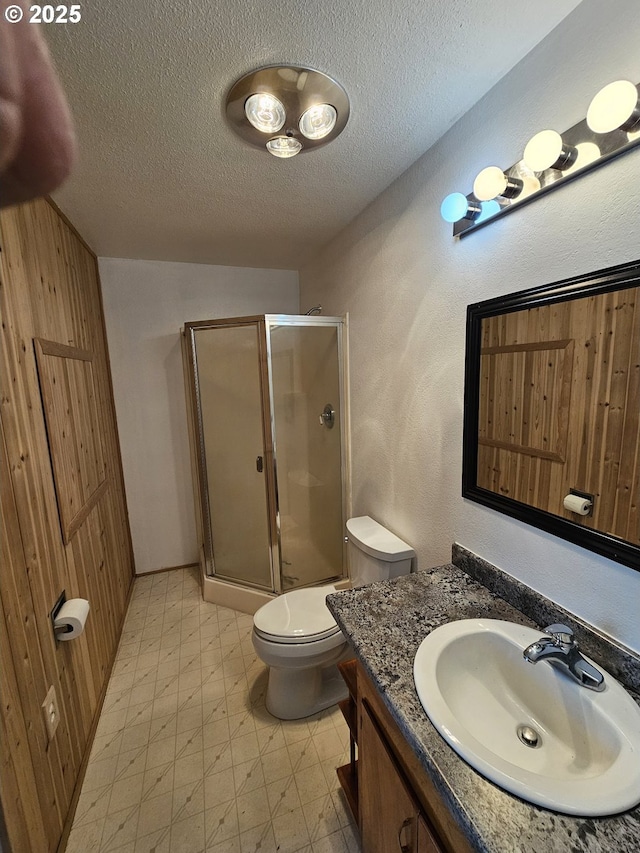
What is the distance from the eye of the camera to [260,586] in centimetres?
226

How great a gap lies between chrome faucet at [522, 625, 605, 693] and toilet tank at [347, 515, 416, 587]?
757 millimetres

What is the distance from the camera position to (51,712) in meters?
1.13

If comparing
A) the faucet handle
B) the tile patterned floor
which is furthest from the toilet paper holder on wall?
the tile patterned floor

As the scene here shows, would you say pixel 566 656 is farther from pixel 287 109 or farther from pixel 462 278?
pixel 287 109

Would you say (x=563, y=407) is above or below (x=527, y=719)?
above

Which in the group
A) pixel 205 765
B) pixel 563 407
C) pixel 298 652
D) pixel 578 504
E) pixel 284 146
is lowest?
pixel 205 765

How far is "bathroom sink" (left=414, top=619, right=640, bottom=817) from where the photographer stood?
1.83 ft

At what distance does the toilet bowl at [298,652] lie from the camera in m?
1.46

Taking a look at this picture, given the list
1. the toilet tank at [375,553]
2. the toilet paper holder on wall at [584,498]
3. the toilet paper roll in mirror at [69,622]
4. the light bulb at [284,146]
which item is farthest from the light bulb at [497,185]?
the toilet paper roll in mirror at [69,622]

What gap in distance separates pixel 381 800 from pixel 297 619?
2.39 ft

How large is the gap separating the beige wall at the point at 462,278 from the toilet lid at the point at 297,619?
51 centimetres

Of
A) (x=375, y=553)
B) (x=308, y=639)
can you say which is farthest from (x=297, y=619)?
(x=375, y=553)

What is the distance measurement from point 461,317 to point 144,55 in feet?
3.70

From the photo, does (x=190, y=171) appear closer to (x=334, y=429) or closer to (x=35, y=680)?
(x=334, y=429)
